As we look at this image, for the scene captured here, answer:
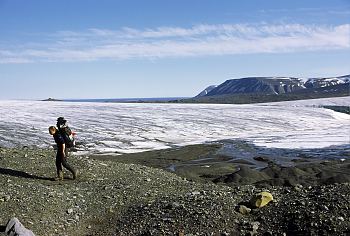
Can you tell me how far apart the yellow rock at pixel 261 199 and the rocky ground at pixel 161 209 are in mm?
108

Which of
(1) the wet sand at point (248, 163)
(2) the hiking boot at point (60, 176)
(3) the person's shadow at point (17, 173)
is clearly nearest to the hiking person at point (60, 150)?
(2) the hiking boot at point (60, 176)

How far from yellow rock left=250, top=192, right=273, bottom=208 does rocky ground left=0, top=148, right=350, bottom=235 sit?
0.11 meters

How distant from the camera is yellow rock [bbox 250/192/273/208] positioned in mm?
9461

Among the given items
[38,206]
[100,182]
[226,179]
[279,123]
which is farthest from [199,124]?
[38,206]

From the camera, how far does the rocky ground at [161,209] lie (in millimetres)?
8656

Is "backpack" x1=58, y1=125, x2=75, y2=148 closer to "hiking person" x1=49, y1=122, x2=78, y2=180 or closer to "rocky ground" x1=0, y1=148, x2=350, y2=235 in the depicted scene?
"hiking person" x1=49, y1=122, x2=78, y2=180

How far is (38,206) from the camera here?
9875 millimetres

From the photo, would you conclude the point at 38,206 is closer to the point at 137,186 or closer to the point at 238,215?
the point at 137,186

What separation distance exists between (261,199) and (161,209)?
216 cm

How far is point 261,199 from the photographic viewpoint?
9.52 metres

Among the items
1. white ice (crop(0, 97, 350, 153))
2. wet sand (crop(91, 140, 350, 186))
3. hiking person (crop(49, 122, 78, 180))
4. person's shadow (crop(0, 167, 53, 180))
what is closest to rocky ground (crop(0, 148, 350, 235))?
person's shadow (crop(0, 167, 53, 180))

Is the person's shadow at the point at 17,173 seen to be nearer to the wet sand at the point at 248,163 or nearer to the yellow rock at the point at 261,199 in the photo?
the yellow rock at the point at 261,199

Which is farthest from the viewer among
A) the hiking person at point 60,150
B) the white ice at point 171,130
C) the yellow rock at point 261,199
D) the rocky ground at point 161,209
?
the white ice at point 171,130

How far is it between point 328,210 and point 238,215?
177 cm
